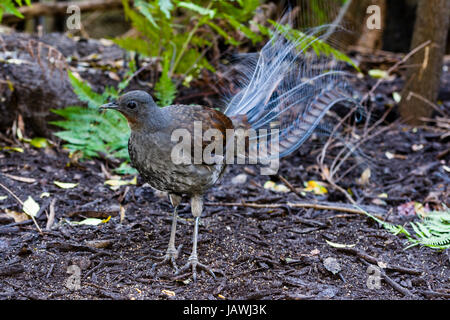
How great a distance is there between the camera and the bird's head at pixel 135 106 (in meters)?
3.26

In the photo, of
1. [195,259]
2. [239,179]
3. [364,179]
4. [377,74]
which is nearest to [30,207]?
[195,259]

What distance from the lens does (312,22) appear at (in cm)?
444

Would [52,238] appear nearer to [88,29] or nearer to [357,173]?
[357,173]

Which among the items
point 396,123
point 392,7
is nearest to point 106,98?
point 396,123

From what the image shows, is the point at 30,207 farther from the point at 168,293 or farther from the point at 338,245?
the point at 338,245

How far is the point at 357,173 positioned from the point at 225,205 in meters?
1.69

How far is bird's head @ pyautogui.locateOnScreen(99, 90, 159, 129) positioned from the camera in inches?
128

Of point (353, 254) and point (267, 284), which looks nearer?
point (267, 284)

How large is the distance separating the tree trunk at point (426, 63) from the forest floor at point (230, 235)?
63 cm

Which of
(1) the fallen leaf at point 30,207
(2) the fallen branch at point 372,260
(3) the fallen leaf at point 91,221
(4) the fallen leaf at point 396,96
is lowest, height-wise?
(2) the fallen branch at point 372,260

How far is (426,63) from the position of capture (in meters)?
5.66

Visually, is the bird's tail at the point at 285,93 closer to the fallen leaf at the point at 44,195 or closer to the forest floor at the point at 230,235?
the forest floor at the point at 230,235

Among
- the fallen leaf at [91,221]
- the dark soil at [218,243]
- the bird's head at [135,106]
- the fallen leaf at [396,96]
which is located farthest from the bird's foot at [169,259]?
the fallen leaf at [396,96]

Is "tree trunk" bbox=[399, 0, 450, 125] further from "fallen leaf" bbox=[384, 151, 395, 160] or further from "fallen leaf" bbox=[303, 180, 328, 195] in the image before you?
"fallen leaf" bbox=[303, 180, 328, 195]
